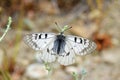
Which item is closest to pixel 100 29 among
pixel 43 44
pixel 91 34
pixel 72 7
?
pixel 91 34

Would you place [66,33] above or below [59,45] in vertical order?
above

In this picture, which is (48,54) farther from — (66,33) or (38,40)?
(66,33)

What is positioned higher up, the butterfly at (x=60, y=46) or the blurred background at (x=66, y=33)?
the blurred background at (x=66, y=33)

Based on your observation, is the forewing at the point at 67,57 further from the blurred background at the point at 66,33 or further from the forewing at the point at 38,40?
the blurred background at the point at 66,33

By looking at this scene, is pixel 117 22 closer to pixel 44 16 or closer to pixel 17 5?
pixel 44 16

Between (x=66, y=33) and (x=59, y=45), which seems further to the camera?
(x=66, y=33)

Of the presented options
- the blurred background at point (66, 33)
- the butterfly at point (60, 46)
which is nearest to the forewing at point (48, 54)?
the butterfly at point (60, 46)

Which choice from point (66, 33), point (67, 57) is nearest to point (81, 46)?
point (67, 57)
